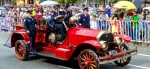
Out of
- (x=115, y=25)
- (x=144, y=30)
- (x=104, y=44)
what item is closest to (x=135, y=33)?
(x=144, y=30)

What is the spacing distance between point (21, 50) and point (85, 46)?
2684 millimetres

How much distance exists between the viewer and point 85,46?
9500 mm

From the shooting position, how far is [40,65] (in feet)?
34.8

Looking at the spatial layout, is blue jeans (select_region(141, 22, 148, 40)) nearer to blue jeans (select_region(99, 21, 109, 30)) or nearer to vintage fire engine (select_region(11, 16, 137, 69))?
blue jeans (select_region(99, 21, 109, 30))

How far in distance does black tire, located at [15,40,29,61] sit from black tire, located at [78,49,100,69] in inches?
92.1

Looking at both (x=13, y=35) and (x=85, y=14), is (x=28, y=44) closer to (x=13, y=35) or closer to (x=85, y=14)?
(x=13, y=35)

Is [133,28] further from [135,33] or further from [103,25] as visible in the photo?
[103,25]

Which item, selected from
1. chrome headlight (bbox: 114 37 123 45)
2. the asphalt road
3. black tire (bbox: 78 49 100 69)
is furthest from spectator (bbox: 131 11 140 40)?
black tire (bbox: 78 49 100 69)

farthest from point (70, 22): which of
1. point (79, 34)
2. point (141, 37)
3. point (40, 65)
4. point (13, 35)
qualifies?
point (141, 37)

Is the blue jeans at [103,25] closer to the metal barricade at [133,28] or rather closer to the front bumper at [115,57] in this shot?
the metal barricade at [133,28]

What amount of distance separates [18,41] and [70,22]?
2.06 meters

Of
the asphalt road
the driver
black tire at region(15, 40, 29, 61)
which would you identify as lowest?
the asphalt road

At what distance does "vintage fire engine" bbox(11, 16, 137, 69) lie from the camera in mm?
9083

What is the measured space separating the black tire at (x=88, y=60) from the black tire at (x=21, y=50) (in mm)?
2340
